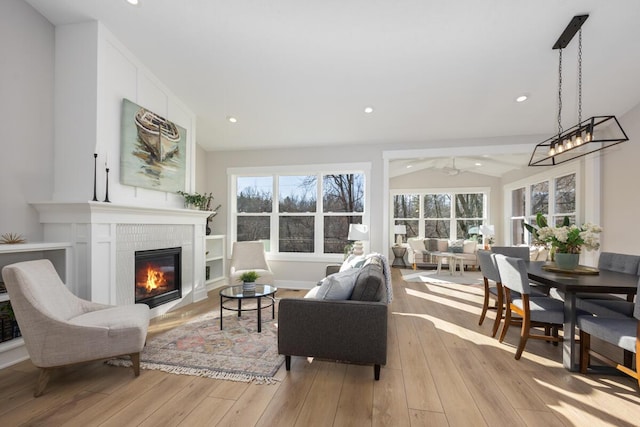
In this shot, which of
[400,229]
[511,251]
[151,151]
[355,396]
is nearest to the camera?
[355,396]

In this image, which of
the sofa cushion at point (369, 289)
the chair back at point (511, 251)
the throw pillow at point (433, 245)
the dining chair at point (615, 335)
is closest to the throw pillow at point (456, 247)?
the throw pillow at point (433, 245)

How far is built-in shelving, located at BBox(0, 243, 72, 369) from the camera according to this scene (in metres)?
2.47

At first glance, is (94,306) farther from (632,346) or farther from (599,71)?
(599,71)

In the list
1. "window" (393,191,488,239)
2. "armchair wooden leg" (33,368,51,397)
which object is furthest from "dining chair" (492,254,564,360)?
"window" (393,191,488,239)

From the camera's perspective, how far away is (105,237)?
3.10 meters

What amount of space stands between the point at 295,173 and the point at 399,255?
4.37 metres

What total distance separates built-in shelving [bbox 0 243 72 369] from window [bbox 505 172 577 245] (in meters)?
7.62

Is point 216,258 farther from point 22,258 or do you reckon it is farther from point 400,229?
point 400,229

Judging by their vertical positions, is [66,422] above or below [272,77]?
below

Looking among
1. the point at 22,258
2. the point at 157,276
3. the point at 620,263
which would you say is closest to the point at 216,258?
the point at 157,276

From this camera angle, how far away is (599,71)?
3.50 meters

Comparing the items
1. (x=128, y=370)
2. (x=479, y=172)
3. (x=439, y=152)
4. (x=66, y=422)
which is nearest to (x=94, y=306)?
(x=128, y=370)

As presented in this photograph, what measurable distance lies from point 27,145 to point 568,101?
6.35 metres

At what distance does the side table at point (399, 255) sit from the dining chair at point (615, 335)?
585 centimetres
